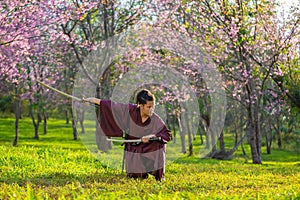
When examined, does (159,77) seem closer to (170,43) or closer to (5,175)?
(170,43)

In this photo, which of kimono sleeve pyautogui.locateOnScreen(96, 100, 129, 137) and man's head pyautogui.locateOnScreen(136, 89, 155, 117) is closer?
man's head pyautogui.locateOnScreen(136, 89, 155, 117)

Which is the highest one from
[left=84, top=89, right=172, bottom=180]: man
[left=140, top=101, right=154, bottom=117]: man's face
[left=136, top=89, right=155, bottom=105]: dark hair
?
[left=136, top=89, right=155, bottom=105]: dark hair

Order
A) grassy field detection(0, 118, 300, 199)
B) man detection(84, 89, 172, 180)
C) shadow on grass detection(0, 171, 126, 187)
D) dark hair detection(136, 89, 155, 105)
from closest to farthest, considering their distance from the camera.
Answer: grassy field detection(0, 118, 300, 199) → shadow on grass detection(0, 171, 126, 187) → dark hair detection(136, 89, 155, 105) → man detection(84, 89, 172, 180)

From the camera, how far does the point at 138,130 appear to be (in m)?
8.27

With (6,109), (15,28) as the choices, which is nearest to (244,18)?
(15,28)

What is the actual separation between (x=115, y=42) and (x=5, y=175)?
31.4 feet

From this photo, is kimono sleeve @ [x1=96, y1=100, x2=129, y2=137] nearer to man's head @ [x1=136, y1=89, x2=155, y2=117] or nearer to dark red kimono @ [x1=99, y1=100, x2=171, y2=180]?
dark red kimono @ [x1=99, y1=100, x2=171, y2=180]

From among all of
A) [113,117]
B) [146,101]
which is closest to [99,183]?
[113,117]

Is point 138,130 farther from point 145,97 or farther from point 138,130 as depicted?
point 145,97

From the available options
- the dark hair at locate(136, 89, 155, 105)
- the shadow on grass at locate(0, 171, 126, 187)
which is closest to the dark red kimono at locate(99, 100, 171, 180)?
the dark hair at locate(136, 89, 155, 105)

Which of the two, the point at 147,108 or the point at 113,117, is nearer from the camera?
the point at 147,108

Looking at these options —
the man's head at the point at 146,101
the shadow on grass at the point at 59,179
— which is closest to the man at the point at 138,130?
the man's head at the point at 146,101

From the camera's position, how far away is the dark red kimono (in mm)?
8211

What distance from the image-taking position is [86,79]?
57.8 ft
